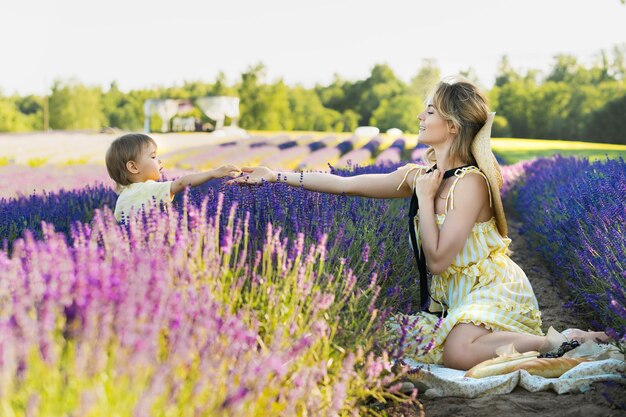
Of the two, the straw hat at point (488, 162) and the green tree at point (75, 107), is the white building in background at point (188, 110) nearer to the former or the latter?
the green tree at point (75, 107)

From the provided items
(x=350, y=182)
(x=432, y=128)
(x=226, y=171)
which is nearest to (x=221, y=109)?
(x=350, y=182)

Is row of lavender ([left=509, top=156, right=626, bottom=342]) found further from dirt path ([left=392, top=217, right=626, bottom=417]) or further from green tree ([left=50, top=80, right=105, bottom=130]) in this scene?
green tree ([left=50, top=80, right=105, bottom=130])

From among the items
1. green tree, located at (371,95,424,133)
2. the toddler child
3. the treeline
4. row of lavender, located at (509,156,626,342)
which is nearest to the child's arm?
the toddler child

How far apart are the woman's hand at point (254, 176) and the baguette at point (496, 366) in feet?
4.22

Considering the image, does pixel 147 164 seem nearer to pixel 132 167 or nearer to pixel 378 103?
pixel 132 167

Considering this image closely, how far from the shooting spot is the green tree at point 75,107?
6328 centimetres

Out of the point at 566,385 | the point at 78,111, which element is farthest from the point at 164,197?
the point at 78,111

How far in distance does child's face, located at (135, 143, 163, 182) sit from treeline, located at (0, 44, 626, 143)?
34.4 m

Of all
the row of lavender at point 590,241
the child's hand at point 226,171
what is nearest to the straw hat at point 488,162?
the row of lavender at point 590,241

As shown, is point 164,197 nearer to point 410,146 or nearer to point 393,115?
point 410,146

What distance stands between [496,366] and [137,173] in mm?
1984

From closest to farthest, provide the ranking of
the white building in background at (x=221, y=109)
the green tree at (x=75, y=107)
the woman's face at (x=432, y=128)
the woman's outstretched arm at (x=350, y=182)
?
1. the woman's face at (x=432, y=128)
2. the woman's outstretched arm at (x=350, y=182)
3. the white building in background at (x=221, y=109)
4. the green tree at (x=75, y=107)

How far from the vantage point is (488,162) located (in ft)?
11.1

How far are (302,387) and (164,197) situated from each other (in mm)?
1857
